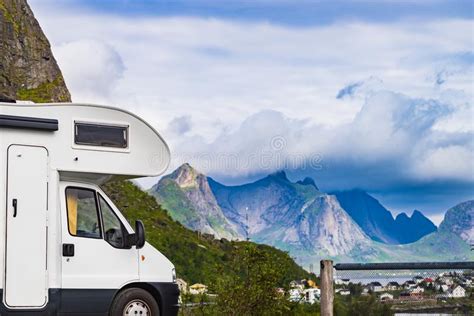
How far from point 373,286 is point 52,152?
497 cm

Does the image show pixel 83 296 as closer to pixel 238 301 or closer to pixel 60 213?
pixel 60 213

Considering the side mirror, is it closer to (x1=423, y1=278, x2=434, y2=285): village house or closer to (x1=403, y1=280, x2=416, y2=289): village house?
(x1=403, y1=280, x2=416, y2=289): village house

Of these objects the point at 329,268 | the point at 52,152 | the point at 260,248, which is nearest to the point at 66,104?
the point at 52,152

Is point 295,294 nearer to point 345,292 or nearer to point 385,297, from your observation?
point 345,292

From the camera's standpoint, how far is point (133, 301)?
538 inches

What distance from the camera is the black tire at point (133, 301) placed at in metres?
13.5

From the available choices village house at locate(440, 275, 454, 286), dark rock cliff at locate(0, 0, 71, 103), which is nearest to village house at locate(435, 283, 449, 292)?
village house at locate(440, 275, 454, 286)

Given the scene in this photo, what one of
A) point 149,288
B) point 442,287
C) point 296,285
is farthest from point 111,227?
point 296,285

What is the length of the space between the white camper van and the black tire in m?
0.01

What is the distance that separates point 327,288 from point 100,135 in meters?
3.87

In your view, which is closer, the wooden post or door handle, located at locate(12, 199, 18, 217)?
door handle, located at locate(12, 199, 18, 217)

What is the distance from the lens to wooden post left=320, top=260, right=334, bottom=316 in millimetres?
14523

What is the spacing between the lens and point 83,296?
13305 millimetres

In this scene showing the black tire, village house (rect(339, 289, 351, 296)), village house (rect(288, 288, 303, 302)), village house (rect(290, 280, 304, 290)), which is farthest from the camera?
village house (rect(290, 280, 304, 290))
